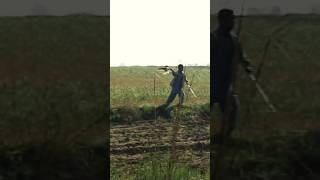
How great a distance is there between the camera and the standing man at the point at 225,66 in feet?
16.3

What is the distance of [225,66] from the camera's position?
507 cm

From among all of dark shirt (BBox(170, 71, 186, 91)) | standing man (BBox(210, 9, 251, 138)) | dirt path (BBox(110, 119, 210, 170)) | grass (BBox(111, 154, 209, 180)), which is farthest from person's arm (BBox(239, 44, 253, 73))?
dark shirt (BBox(170, 71, 186, 91))

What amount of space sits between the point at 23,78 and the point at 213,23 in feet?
7.33

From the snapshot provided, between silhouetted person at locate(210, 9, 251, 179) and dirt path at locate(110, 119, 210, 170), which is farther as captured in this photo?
dirt path at locate(110, 119, 210, 170)

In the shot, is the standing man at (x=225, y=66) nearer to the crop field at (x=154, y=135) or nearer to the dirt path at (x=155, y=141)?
the crop field at (x=154, y=135)

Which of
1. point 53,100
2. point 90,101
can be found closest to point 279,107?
point 90,101

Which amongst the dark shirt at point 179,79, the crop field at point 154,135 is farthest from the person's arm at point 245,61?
the dark shirt at point 179,79

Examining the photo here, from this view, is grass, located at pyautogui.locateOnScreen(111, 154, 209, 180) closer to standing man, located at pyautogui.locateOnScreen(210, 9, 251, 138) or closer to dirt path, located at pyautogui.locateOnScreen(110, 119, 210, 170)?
dirt path, located at pyautogui.locateOnScreen(110, 119, 210, 170)

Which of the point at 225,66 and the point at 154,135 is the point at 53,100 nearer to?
the point at 225,66

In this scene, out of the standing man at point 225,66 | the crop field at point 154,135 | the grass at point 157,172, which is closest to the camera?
the standing man at point 225,66

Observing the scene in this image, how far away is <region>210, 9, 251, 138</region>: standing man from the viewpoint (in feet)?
16.3

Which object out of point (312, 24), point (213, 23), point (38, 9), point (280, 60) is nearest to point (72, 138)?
point (38, 9)

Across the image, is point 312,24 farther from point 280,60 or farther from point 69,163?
point 69,163

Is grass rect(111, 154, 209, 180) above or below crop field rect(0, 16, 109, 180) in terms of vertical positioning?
below
